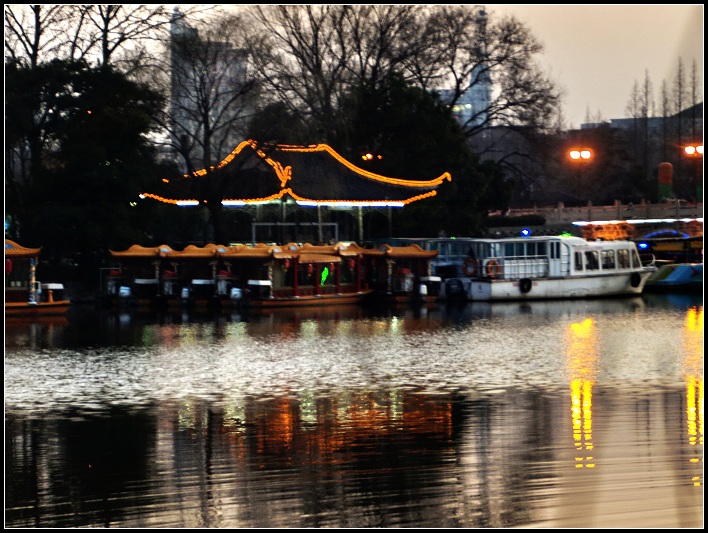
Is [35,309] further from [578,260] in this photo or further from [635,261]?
[635,261]

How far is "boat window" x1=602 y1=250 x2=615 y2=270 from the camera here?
167ft

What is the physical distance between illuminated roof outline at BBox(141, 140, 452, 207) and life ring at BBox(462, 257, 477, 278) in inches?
233

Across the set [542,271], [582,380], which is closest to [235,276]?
[542,271]

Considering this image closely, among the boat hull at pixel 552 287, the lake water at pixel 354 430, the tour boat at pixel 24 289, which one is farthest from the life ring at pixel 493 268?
the tour boat at pixel 24 289

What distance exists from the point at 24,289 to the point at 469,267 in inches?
721

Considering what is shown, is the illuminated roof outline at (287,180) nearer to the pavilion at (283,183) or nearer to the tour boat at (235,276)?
the pavilion at (283,183)

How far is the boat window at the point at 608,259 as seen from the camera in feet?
167

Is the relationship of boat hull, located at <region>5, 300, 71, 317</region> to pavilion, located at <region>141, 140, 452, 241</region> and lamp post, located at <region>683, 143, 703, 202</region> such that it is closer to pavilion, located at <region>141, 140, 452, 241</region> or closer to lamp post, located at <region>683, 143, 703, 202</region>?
pavilion, located at <region>141, 140, 452, 241</region>

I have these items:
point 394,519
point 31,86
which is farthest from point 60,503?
point 31,86

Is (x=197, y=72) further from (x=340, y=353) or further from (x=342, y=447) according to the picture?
(x=342, y=447)

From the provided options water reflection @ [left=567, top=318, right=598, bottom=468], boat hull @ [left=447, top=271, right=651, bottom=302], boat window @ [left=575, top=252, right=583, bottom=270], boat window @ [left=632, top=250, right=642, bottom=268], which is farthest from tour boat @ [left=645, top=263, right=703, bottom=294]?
water reflection @ [left=567, top=318, right=598, bottom=468]

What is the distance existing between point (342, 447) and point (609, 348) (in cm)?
1469

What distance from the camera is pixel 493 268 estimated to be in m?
49.0

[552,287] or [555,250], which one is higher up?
[555,250]
